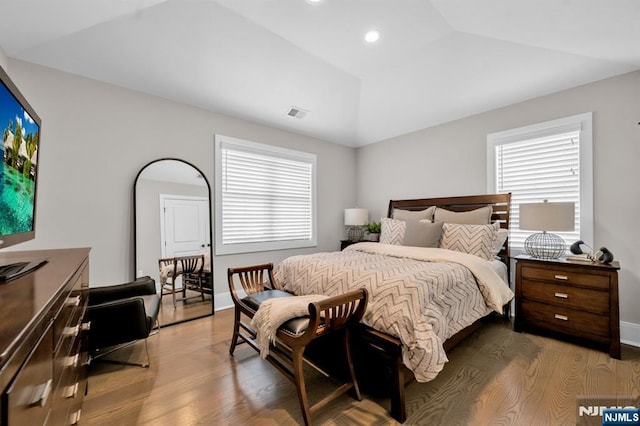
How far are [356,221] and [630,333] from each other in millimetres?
3320

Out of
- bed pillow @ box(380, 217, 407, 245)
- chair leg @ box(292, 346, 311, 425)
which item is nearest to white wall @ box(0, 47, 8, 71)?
chair leg @ box(292, 346, 311, 425)

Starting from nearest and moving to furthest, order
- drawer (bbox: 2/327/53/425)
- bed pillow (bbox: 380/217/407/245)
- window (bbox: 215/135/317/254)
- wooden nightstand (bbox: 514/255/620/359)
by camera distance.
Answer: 1. drawer (bbox: 2/327/53/425)
2. wooden nightstand (bbox: 514/255/620/359)
3. bed pillow (bbox: 380/217/407/245)
4. window (bbox: 215/135/317/254)

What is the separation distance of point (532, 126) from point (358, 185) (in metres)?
2.79

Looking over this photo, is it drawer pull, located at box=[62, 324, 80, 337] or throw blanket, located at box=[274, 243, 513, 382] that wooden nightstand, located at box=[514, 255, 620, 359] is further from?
drawer pull, located at box=[62, 324, 80, 337]

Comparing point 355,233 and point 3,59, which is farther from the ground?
point 3,59

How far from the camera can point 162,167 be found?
10.5 feet

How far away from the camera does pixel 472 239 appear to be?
9.77ft

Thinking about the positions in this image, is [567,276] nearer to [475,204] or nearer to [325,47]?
[475,204]

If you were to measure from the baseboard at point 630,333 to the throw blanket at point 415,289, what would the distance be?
116 centimetres

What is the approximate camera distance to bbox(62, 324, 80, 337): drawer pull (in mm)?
1169

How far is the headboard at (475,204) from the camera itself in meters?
3.32

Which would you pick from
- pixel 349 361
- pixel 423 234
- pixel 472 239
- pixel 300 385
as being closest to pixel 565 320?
pixel 472 239

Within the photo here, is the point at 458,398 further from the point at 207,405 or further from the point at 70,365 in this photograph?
the point at 70,365

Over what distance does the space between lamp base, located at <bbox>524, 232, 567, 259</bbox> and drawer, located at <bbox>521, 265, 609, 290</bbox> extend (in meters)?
0.21
